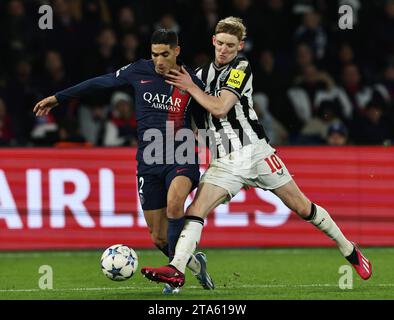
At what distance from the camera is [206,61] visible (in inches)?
603

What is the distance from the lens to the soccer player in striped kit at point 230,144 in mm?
8695

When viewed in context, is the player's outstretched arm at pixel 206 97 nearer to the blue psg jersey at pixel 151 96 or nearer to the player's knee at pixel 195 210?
the blue psg jersey at pixel 151 96

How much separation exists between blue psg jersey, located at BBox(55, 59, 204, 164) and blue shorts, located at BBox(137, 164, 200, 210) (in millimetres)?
Result: 121

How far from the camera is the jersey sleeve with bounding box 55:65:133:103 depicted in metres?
9.12

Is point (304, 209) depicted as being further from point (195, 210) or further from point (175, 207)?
point (175, 207)

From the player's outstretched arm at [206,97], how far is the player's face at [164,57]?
0.56 ft

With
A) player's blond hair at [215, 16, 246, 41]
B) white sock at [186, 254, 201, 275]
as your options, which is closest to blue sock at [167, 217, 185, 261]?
white sock at [186, 254, 201, 275]

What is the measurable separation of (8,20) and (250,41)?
3444 mm

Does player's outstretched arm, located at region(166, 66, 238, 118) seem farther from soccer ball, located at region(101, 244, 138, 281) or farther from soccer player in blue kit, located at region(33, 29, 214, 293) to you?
soccer ball, located at region(101, 244, 138, 281)

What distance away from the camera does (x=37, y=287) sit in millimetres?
9695

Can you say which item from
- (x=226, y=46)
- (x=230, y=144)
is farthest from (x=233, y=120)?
(x=226, y=46)

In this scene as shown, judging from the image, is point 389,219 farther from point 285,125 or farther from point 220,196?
point 220,196

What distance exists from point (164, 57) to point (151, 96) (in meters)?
0.41
